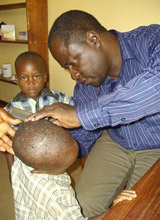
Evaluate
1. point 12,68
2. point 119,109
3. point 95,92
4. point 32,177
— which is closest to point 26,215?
point 32,177

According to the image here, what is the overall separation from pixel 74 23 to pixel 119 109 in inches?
17.7

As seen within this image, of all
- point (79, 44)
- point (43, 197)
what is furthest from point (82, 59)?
point (43, 197)

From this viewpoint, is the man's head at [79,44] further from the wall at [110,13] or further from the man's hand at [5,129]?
the wall at [110,13]

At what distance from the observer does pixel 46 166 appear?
83cm

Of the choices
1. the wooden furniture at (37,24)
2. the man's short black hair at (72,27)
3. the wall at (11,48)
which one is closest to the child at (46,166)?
the man's short black hair at (72,27)

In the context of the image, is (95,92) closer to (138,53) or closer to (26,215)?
(138,53)

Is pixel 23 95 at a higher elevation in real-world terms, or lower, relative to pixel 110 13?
lower

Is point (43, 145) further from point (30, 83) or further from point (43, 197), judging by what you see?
point (30, 83)

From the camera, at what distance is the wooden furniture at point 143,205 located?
561 millimetres

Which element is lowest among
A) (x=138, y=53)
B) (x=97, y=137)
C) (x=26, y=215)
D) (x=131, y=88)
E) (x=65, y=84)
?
(x=26, y=215)

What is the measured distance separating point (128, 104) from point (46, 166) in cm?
38

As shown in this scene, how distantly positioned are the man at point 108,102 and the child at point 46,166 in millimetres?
66

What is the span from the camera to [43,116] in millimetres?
839

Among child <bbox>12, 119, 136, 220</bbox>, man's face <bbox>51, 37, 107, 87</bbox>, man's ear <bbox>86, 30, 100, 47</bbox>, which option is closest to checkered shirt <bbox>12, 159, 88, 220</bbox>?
child <bbox>12, 119, 136, 220</bbox>
